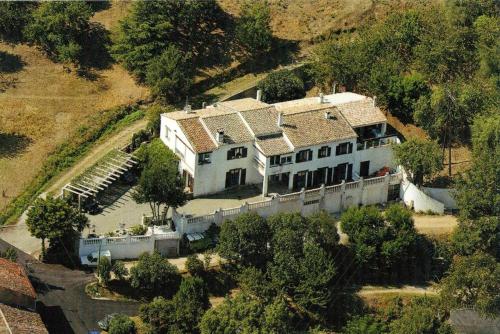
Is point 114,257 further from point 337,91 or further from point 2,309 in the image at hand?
point 337,91

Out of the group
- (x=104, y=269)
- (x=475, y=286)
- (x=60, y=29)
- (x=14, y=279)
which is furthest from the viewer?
(x=60, y=29)

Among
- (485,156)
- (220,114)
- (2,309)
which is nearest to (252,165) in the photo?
(220,114)

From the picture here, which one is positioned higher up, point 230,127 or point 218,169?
point 230,127

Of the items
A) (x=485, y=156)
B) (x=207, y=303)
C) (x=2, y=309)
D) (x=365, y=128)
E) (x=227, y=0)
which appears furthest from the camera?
(x=227, y=0)

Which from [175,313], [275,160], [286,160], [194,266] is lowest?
[175,313]

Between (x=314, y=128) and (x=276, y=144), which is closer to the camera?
(x=276, y=144)

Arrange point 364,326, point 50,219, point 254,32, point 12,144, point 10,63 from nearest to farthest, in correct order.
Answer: point 364,326, point 50,219, point 12,144, point 10,63, point 254,32

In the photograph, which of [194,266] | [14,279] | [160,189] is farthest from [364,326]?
[14,279]

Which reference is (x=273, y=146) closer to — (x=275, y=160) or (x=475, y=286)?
(x=275, y=160)
